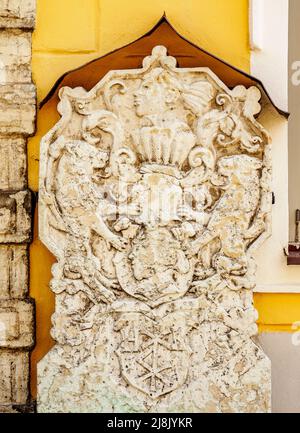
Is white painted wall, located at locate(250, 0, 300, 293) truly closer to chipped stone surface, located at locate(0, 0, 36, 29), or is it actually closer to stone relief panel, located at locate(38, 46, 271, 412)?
stone relief panel, located at locate(38, 46, 271, 412)

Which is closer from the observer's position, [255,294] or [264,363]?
[264,363]

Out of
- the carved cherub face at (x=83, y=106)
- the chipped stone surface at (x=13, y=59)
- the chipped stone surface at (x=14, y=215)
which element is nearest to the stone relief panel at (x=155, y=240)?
the carved cherub face at (x=83, y=106)

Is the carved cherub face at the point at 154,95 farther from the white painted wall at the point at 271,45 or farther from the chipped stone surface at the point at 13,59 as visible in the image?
the chipped stone surface at the point at 13,59

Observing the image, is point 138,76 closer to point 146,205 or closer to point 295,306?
point 146,205

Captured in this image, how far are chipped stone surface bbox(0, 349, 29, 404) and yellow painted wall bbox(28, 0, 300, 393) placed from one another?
7cm

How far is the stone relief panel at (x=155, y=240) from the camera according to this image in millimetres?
3947

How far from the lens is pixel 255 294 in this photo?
420 centimetres

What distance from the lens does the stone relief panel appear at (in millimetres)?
3947

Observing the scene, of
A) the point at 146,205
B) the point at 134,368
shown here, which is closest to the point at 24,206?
the point at 146,205

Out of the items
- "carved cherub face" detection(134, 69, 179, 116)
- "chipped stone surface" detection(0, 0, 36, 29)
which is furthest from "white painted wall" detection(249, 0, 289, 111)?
"chipped stone surface" detection(0, 0, 36, 29)

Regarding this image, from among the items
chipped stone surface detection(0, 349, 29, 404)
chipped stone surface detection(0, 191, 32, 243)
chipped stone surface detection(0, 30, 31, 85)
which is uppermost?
chipped stone surface detection(0, 30, 31, 85)

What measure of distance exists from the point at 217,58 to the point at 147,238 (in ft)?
3.14

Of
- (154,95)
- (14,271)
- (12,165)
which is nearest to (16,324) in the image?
(14,271)

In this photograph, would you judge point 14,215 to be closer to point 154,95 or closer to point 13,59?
point 13,59
